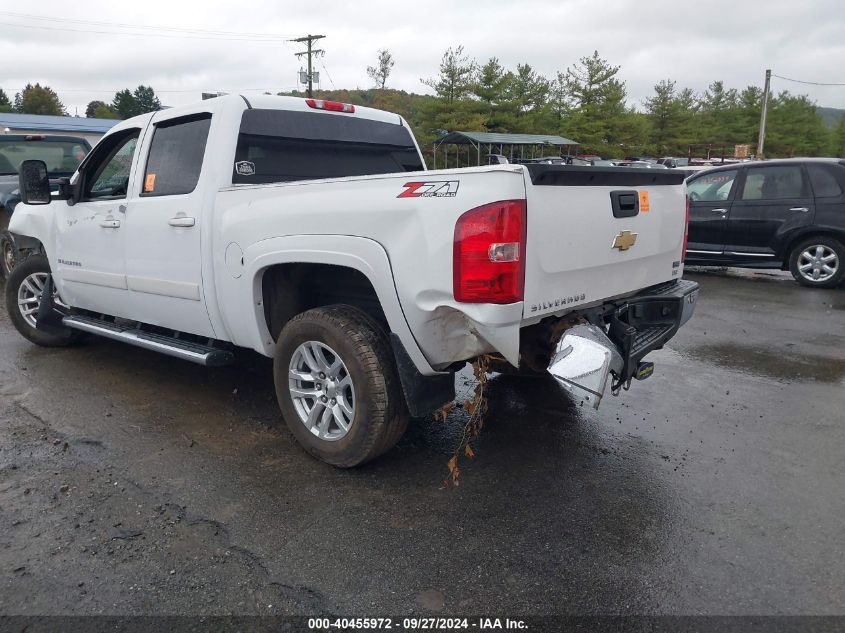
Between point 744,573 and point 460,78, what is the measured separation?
123 ft

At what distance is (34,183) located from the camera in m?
5.06

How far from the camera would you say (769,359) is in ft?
18.8

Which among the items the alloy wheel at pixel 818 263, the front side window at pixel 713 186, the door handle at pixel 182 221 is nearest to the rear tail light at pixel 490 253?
the door handle at pixel 182 221

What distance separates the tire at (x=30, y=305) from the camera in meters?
A: 5.85

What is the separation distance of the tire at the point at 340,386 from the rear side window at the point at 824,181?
7.91 meters

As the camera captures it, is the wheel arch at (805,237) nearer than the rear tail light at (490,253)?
No

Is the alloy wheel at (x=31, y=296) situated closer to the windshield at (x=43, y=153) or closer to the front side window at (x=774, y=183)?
the windshield at (x=43, y=153)

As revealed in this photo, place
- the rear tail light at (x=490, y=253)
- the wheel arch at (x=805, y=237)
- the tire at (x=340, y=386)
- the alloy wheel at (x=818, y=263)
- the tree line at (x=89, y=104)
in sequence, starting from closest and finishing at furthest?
the rear tail light at (x=490, y=253) < the tire at (x=340, y=386) < the wheel arch at (x=805, y=237) < the alloy wheel at (x=818, y=263) < the tree line at (x=89, y=104)

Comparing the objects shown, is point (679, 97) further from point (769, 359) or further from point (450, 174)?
point (450, 174)

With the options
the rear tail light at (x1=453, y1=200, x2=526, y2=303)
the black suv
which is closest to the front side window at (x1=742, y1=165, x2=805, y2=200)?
the black suv

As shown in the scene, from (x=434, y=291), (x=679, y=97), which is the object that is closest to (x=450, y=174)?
(x=434, y=291)

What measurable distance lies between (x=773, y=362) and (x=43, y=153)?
10147mm

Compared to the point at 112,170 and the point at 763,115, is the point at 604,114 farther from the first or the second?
the point at 112,170

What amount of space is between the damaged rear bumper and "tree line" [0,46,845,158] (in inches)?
934
